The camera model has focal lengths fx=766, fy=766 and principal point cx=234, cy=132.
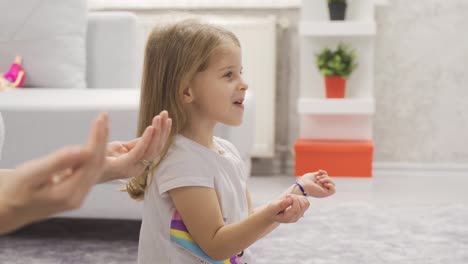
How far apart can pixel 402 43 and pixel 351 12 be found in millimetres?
327

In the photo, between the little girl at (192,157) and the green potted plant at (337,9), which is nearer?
the little girl at (192,157)

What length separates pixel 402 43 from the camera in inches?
147

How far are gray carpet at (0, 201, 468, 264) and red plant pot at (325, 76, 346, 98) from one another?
0.88 meters

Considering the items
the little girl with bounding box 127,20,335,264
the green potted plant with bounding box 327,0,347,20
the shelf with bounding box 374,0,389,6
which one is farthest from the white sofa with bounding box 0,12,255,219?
the shelf with bounding box 374,0,389,6

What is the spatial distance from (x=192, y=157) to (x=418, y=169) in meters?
2.77

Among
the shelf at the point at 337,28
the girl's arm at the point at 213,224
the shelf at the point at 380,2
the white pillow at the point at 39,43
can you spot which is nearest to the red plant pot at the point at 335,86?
the shelf at the point at 337,28

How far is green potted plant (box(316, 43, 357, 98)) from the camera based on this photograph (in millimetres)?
3471

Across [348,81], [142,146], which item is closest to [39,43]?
[348,81]

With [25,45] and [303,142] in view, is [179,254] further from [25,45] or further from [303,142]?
[303,142]

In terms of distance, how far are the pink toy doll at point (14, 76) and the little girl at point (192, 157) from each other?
1.50 meters

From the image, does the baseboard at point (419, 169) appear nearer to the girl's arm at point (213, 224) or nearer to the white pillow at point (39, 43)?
the white pillow at point (39, 43)

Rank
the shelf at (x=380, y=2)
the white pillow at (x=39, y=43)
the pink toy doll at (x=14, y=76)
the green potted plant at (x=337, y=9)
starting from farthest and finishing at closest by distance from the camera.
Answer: the shelf at (x=380, y=2)
the green potted plant at (x=337, y=9)
the white pillow at (x=39, y=43)
the pink toy doll at (x=14, y=76)

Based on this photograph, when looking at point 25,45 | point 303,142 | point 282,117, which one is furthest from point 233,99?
point 282,117

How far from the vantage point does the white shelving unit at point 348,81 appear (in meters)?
3.47
